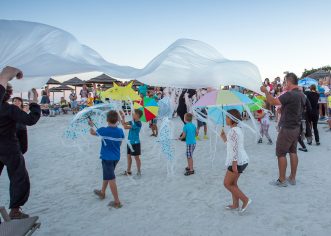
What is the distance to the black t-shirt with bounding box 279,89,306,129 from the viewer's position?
5.25m

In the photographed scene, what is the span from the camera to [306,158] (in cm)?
741

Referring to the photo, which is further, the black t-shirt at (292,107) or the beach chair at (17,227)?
the black t-shirt at (292,107)

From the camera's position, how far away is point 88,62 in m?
2.43

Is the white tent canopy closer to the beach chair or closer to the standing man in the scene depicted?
the beach chair

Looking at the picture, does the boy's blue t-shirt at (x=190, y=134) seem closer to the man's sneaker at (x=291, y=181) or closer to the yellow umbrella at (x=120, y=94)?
the yellow umbrella at (x=120, y=94)

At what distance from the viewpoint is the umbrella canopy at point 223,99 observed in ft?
15.4

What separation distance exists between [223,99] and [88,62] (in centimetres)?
276

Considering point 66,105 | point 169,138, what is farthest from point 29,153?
point 66,105

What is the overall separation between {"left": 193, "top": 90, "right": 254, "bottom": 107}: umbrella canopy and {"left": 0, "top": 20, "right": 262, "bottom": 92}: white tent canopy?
1219 mm

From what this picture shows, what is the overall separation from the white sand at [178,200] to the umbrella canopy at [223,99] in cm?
151

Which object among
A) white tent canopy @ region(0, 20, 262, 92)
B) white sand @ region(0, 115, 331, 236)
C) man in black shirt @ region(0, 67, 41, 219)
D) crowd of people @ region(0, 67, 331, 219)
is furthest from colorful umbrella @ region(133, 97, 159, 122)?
white tent canopy @ region(0, 20, 262, 92)

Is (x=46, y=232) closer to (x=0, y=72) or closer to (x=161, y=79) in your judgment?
(x=0, y=72)

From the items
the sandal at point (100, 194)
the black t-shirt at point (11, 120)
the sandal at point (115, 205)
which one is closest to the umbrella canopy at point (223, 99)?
the sandal at point (115, 205)

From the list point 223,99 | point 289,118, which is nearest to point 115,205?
point 223,99
